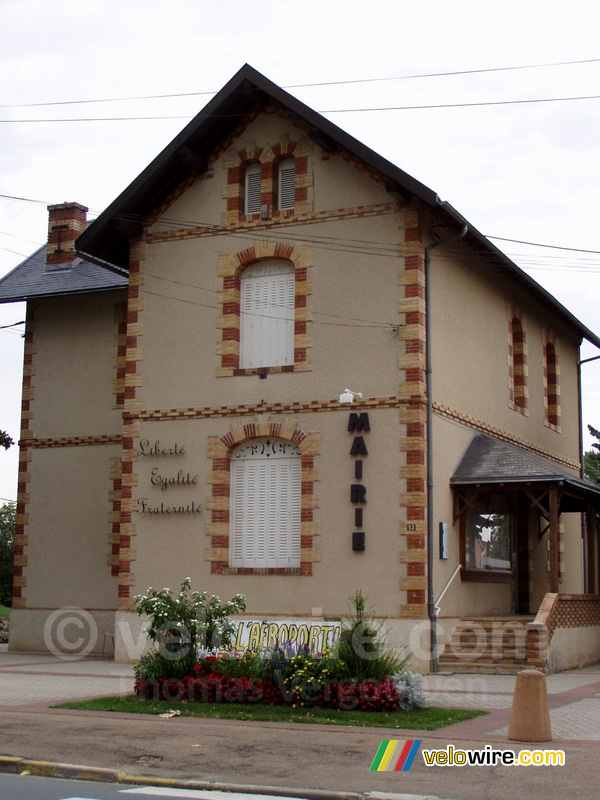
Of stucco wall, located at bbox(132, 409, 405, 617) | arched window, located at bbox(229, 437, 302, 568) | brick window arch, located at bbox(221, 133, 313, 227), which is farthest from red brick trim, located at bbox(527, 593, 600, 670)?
brick window arch, located at bbox(221, 133, 313, 227)

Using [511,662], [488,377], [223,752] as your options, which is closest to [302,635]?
[511,662]

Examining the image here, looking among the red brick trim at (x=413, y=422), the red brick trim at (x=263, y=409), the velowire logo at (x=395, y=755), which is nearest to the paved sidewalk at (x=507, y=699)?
the velowire logo at (x=395, y=755)

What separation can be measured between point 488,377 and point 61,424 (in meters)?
9.34

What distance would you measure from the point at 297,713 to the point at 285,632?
6.41m

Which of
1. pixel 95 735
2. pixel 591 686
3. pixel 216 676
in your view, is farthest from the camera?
pixel 591 686

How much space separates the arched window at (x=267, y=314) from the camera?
2078 cm

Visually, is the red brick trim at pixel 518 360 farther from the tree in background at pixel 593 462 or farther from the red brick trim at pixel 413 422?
the tree in background at pixel 593 462

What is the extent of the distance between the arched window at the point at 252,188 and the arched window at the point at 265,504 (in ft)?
14.5

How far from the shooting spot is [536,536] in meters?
24.7

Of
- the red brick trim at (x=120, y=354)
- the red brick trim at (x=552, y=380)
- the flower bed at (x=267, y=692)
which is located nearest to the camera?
the flower bed at (x=267, y=692)

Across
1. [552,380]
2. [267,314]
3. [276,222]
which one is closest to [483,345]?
[267,314]

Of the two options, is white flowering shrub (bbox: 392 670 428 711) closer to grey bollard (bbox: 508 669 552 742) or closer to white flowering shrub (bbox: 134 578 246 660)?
grey bollard (bbox: 508 669 552 742)

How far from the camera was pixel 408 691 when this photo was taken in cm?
1327

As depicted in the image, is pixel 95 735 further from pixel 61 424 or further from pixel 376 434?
pixel 61 424
